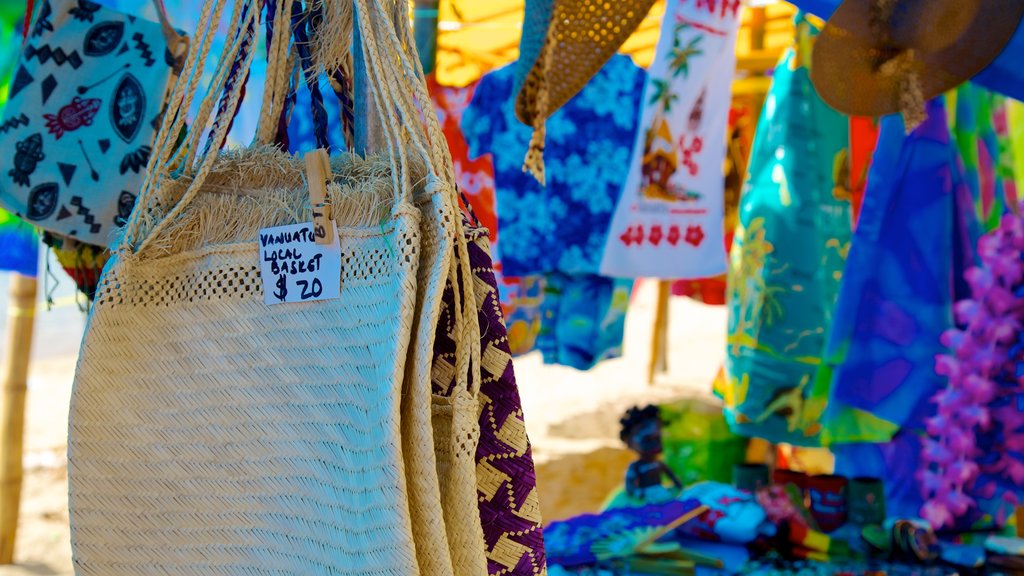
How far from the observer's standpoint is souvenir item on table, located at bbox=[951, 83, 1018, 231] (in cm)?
233

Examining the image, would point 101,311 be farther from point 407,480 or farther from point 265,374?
point 407,480

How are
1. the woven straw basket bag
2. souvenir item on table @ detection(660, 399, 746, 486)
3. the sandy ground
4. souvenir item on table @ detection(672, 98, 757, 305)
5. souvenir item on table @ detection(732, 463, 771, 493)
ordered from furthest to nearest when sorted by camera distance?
1. the sandy ground
2. souvenir item on table @ detection(672, 98, 757, 305)
3. souvenir item on table @ detection(660, 399, 746, 486)
4. souvenir item on table @ detection(732, 463, 771, 493)
5. the woven straw basket bag

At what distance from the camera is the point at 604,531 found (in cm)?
189

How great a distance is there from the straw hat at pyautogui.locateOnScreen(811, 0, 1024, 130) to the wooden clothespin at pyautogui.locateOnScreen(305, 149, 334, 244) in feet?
3.17

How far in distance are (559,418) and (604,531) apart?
3.47m

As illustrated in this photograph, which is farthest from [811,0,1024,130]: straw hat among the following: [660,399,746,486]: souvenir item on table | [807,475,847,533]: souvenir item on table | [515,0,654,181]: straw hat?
[660,399,746,486]: souvenir item on table

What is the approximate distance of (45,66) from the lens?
4.74 feet

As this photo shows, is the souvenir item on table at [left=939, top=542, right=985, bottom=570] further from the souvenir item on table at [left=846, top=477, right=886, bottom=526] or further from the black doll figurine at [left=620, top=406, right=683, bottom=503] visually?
the black doll figurine at [left=620, top=406, right=683, bottom=503]

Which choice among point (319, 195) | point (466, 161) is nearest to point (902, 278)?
point (466, 161)

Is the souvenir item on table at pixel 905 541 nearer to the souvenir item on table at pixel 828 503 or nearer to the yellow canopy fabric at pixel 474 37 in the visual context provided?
the souvenir item on table at pixel 828 503

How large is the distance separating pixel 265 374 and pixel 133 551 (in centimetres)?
23

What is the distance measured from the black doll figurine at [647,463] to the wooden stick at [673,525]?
185mm

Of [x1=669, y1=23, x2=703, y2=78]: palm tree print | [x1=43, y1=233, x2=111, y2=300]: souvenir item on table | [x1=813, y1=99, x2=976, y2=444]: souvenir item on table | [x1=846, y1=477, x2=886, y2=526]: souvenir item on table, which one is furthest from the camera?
[x1=669, y1=23, x2=703, y2=78]: palm tree print

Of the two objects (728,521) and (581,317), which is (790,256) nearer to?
(581,317)
